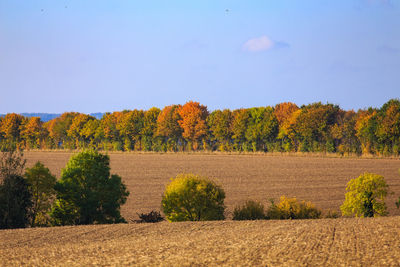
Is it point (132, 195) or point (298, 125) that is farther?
point (298, 125)

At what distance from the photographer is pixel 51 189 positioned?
3300 cm

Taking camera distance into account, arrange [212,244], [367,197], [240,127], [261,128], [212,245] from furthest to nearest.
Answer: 1. [240,127]
2. [261,128]
3. [367,197]
4. [212,244]
5. [212,245]

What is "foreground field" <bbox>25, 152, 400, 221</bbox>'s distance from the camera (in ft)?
148

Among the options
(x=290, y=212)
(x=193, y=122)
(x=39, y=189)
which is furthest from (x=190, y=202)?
(x=193, y=122)

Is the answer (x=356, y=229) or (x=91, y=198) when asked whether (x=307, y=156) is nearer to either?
(x=91, y=198)

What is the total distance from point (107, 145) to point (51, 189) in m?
89.6

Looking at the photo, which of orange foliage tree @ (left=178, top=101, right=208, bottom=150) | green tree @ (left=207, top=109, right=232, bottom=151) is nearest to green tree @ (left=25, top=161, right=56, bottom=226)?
green tree @ (left=207, top=109, right=232, bottom=151)

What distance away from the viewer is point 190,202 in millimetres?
33094

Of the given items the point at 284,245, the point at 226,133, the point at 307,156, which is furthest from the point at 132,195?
the point at 226,133

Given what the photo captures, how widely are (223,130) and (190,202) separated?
2801 inches

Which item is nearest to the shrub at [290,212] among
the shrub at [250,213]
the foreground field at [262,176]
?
the shrub at [250,213]

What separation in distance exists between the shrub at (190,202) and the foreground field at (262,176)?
408 centimetres

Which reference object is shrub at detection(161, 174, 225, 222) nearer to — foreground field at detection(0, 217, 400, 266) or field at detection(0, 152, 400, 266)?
field at detection(0, 152, 400, 266)

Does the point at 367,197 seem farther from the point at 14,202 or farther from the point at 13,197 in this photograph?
the point at 13,197
